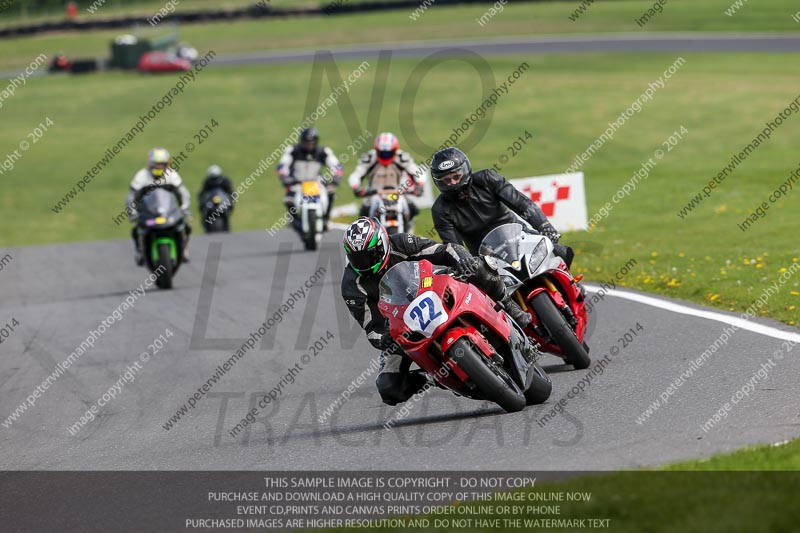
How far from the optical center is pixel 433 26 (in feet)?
192

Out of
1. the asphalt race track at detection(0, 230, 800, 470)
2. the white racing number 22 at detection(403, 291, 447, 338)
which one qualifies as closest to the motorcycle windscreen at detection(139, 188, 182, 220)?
the asphalt race track at detection(0, 230, 800, 470)

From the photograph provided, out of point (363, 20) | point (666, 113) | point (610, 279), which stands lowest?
point (363, 20)

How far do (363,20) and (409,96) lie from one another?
18.9 meters

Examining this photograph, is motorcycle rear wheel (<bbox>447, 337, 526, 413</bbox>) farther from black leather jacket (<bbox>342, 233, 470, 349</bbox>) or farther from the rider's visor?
the rider's visor

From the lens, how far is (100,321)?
15.6 m

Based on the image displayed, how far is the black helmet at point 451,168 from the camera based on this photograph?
398 inches

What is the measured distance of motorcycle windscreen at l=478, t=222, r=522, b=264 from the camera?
31.8 feet

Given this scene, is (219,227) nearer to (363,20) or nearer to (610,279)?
(610,279)

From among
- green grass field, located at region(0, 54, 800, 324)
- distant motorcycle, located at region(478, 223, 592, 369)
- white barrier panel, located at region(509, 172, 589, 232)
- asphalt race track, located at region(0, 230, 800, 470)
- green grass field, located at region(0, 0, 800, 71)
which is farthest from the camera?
green grass field, located at region(0, 0, 800, 71)

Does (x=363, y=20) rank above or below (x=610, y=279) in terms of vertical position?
below

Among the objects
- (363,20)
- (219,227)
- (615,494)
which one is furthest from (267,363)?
(363,20)

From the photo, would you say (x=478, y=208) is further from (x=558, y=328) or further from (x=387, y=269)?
(x=387, y=269)

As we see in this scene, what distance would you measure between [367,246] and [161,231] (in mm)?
10110

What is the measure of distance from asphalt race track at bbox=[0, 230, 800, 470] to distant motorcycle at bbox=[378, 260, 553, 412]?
11.8 inches
